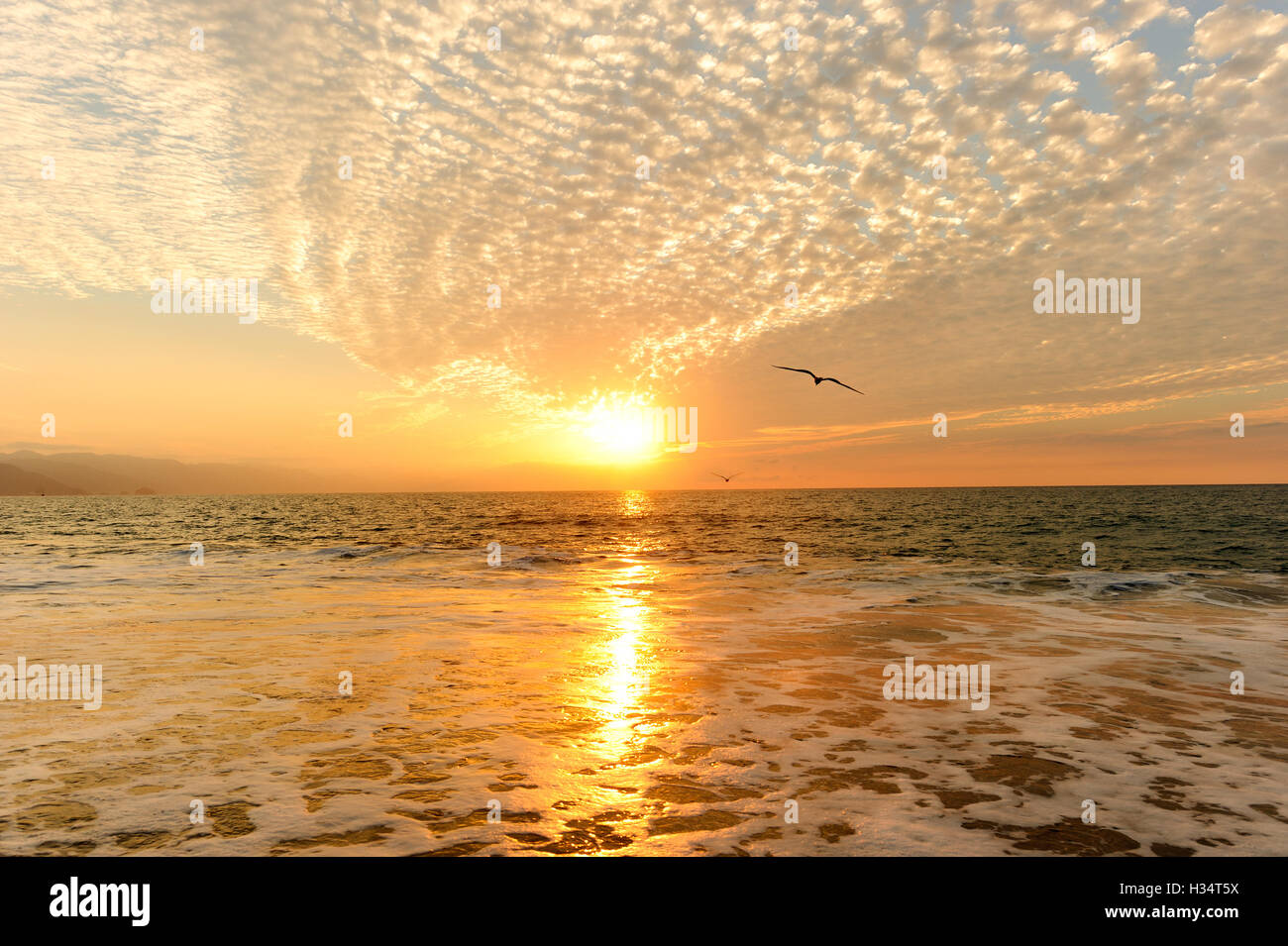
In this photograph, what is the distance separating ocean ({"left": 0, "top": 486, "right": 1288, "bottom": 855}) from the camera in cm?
603

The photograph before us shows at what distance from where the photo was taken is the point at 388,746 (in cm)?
815

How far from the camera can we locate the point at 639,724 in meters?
9.16

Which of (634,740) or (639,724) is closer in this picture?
(634,740)

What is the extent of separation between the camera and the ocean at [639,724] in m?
6.03

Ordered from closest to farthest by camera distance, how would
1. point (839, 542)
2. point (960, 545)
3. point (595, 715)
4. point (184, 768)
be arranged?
point (184, 768) < point (595, 715) < point (960, 545) < point (839, 542)

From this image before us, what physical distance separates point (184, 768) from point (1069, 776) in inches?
385

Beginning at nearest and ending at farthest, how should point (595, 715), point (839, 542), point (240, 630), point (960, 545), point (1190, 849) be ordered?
point (1190, 849)
point (595, 715)
point (240, 630)
point (960, 545)
point (839, 542)

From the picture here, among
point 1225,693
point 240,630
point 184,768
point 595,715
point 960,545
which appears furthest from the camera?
point 960,545
